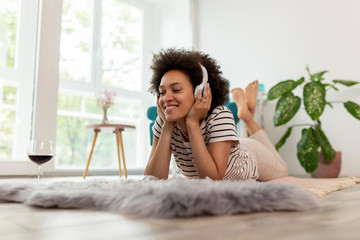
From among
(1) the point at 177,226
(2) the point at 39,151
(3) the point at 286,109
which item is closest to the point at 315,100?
(3) the point at 286,109

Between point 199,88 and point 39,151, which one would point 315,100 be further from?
point 39,151

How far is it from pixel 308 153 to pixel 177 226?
230 centimetres

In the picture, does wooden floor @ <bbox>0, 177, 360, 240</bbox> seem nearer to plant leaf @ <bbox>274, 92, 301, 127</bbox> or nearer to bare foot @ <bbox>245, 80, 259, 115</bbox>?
bare foot @ <bbox>245, 80, 259, 115</bbox>

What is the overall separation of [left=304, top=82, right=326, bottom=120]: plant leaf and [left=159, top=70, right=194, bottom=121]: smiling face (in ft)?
5.32

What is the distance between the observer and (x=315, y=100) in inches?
104

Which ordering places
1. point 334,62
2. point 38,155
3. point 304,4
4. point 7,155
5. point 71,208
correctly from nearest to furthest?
point 71,208, point 38,155, point 7,155, point 334,62, point 304,4

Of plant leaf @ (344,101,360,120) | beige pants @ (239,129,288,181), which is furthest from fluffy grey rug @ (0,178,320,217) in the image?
plant leaf @ (344,101,360,120)

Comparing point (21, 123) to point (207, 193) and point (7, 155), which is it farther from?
point (207, 193)

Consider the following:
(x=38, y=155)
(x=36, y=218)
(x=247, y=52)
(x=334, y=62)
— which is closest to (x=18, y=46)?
(x=38, y=155)

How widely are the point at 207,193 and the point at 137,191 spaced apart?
0.18 metres

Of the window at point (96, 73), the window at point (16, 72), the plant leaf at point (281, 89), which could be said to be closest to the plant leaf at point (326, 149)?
the plant leaf at point (281, 89)

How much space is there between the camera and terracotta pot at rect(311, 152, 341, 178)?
2.69 m

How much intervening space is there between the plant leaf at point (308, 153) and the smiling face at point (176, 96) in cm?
162

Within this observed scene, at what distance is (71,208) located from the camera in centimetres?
85
